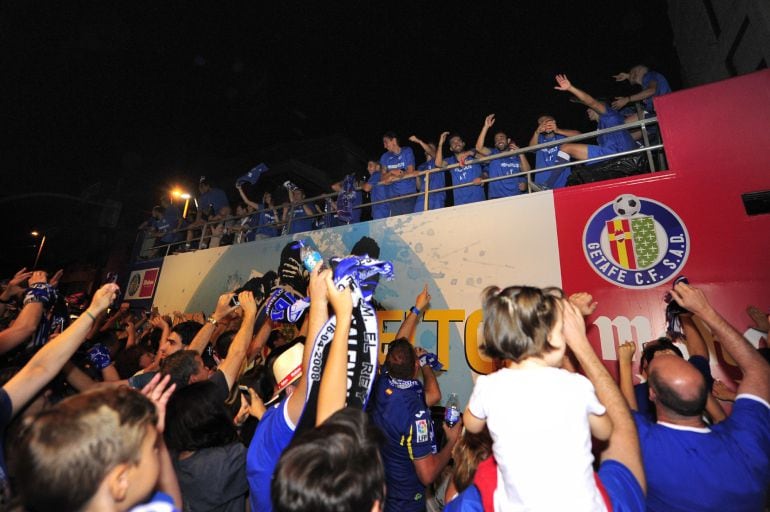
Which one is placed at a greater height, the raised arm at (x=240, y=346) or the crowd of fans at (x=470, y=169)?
the crowd of fans at (x=470, y=169)

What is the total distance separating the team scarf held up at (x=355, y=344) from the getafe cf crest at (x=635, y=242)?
3.81 meters

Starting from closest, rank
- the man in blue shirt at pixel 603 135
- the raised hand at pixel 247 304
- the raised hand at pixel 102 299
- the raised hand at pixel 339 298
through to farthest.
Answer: the raised hand at pixel 339 298, the raised hand at pixel 102 299, the raised hand at pixel 247 304, the man in blue shirt at pixel 603 135

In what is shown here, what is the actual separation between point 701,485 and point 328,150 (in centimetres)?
1609

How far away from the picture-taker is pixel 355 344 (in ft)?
5.68

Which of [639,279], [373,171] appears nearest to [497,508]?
[639,279]

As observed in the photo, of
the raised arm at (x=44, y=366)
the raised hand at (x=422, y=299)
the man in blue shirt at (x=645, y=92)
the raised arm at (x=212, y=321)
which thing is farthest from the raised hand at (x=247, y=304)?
the man in blue shirt at (x=645, y=92)

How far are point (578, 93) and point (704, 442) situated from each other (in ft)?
15.8

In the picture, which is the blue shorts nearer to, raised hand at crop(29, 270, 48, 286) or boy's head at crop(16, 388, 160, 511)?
boy's head at crop(16, 388, 160, 511)

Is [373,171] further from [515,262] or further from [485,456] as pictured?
[485,456]

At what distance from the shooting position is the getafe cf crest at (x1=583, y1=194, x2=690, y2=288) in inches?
169

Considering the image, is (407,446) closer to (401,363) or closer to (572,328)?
(401,363)

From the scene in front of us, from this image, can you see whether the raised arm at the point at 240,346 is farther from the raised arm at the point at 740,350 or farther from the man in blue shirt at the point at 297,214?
the man in blue shirt at the point at 297,214

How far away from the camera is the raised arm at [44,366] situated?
6.12ft

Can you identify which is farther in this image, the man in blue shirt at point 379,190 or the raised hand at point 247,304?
the man in blue shirt at point 379,190
